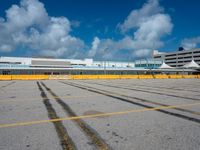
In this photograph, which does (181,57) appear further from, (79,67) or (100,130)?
(100,130)

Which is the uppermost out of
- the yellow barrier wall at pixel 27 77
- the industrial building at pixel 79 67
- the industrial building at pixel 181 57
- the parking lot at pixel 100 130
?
the industrial building at pixel 181 57

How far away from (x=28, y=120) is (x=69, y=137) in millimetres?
2330

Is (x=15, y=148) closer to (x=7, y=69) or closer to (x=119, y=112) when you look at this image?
(x=119, y=112)

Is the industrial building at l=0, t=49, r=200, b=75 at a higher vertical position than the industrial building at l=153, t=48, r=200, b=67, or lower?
lower

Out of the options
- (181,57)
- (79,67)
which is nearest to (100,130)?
(79,67)

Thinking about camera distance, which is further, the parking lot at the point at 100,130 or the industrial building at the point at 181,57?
the industrial building at the point at 181,57

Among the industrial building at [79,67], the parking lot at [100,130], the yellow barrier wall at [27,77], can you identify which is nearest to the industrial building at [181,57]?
the industrial building at [79,67]

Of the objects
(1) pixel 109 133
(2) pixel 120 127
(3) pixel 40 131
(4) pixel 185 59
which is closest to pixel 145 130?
(2) pixel 120 127

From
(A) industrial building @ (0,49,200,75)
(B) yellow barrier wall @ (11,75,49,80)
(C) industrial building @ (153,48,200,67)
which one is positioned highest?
(C) industrial building @ (153,48,200,67)

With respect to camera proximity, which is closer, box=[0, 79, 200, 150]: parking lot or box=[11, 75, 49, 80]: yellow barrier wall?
box=[0, 79, 200, 150]: parking lot

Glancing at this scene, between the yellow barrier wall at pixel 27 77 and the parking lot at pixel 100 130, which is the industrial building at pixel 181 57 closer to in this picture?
the yellow barrier wall at pixel 27 77

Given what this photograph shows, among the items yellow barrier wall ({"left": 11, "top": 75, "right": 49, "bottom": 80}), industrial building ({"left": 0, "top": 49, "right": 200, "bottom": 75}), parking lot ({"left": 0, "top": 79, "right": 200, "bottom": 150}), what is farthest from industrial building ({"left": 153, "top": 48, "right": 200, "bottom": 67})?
parking lot ({"left": 0, "top": 79, "right": 200, "bottom": 150})

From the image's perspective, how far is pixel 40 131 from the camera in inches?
192

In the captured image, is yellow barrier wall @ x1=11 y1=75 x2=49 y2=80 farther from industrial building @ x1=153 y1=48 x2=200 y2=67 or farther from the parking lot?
industrial building @ x1=153 y1=48 x2=200 y2=67
